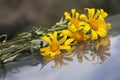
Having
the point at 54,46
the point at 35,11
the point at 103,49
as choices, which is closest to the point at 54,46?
the point at 54,46

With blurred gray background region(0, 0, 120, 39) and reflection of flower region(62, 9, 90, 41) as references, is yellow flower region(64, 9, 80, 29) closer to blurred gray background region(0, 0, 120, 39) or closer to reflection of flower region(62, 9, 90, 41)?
reflection of flower region(62, 9, 90, 41)

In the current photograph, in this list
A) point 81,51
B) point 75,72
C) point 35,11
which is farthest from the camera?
point 35,11

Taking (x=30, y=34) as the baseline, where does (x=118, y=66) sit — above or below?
below

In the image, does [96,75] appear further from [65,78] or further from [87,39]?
[87,39]

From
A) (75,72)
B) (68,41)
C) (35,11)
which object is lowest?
(75,72)

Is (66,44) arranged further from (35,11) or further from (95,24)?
(35,11)

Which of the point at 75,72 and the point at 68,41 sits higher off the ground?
the point at 68,41

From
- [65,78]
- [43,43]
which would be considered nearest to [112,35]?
[43,43]

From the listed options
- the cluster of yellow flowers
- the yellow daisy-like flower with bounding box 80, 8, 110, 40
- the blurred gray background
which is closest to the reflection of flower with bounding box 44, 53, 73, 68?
the cluster of yellow flowers
